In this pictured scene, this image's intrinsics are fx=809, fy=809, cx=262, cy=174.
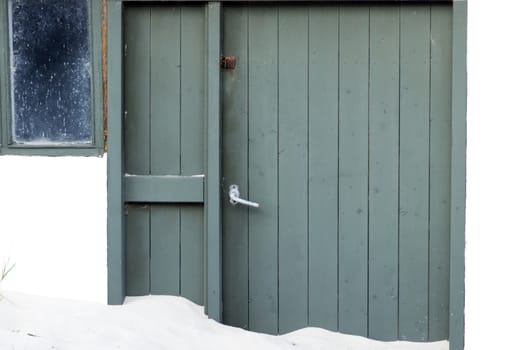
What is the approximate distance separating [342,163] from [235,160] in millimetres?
589

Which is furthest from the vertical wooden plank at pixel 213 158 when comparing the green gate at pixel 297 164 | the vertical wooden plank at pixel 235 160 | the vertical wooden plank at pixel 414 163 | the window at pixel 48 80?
the vertical wooden plank at pixel 414 163

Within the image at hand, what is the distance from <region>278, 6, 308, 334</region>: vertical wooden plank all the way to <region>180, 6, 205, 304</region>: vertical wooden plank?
44 cm

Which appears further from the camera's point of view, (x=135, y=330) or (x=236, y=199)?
(x=236, y=199)

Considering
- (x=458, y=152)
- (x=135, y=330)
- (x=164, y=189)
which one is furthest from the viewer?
(x=164, y=189)

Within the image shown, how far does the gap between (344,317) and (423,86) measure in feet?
4.41

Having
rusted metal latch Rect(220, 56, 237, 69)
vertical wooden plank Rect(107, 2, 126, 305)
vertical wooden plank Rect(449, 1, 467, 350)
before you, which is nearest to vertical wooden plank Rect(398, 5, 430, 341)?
vertical wooden plank Rect(449, 1, 467, 350)

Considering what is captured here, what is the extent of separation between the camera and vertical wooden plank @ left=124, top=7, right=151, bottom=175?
4.43m

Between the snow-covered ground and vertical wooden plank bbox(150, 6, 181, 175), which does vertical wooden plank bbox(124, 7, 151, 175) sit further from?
the snow-covered ground

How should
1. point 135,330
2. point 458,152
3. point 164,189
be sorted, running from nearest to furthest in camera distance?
point 135,330 < point 458,152 < point 164,189

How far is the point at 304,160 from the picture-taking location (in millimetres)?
4445

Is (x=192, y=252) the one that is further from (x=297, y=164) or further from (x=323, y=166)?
(x=323, y=166)

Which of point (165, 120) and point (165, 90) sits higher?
point (165, 90)

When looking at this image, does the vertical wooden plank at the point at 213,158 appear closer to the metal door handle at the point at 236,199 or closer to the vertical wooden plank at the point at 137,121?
the metal door handle at the point at 236,199

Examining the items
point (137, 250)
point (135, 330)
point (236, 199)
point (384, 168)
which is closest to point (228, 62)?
point (236, 199)
